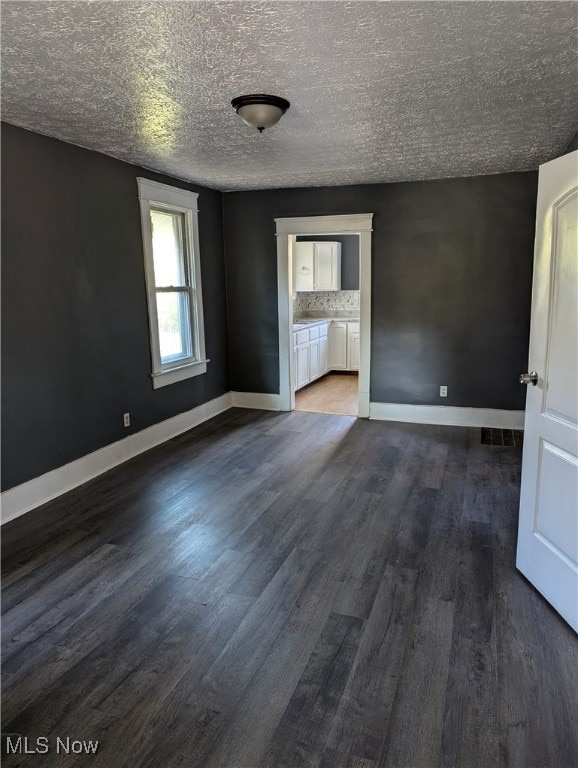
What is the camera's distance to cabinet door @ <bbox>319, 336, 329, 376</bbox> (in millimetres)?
7516

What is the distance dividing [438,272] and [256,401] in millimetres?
2468

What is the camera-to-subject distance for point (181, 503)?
136 inches

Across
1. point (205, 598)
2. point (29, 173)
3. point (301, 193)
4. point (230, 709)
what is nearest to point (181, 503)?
point (205, 598)

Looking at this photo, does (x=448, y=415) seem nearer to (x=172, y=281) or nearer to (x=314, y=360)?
(x=314, y=360)

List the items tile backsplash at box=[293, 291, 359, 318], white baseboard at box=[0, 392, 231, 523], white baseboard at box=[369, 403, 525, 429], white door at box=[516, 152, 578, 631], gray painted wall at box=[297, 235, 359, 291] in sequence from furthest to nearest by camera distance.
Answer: tile backsplash at box=[293, 291, 359, 318], gray painted wall at box=[297, 235, 359, 291], white baseboard at box=[369, 403, 525, 429], white baseboard at box=[0, 392, 231, 523], white door at box=[516, 152, 578, 631]

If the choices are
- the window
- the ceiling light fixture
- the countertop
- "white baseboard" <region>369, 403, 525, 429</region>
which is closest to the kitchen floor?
"white baseboard" <region>369, 403, 525, 429</region>

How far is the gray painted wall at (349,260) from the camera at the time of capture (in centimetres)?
809

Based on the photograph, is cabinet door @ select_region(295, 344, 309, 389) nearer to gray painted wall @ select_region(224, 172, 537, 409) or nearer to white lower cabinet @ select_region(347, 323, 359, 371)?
gray painted wall @ select_region(224, 172, 537, 409)

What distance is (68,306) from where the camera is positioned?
357 centimetres

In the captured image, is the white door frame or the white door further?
the white door frame

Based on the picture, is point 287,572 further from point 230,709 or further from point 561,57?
point 561,57

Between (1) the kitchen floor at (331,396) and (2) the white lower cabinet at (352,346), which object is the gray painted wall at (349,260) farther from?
(1) the kitchen floor at (331,396)

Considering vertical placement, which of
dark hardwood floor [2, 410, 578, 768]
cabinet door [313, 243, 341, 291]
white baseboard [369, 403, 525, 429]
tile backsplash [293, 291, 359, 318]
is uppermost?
cabinet door [313, 243, 341, 291]

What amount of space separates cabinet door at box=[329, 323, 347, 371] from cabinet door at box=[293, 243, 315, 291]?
0.73 m
